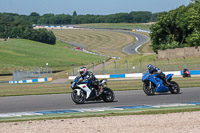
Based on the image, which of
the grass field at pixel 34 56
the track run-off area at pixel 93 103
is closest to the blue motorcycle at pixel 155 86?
the track run-off area at pixel 93 103

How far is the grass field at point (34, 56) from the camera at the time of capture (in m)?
95.0

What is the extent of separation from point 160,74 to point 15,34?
138m

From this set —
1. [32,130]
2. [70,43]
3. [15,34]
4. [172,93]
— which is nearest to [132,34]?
[70,43]

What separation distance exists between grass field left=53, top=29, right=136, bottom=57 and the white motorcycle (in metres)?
104

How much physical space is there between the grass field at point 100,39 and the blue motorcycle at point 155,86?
10124 centimetres

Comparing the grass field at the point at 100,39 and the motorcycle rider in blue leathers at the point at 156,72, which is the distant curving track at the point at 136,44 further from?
the motorcycle rider in blue leathers at the point at 156,72

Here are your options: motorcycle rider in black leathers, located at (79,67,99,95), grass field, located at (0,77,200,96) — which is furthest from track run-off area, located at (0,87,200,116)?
grass field, located at (0,77,200,96)

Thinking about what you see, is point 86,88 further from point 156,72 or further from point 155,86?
point 156,72

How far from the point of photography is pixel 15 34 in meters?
154

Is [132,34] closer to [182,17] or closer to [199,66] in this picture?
[182,17]

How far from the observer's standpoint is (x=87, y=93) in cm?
1803

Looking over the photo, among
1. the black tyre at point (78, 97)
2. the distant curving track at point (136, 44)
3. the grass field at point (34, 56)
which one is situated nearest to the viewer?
the black tyre at point (78, 97)

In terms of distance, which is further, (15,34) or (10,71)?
(15,34)

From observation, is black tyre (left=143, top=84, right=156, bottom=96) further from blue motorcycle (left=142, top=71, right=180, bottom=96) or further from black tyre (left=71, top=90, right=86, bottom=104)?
black tyre (left=71, top=90, right=86, bottom=104)
